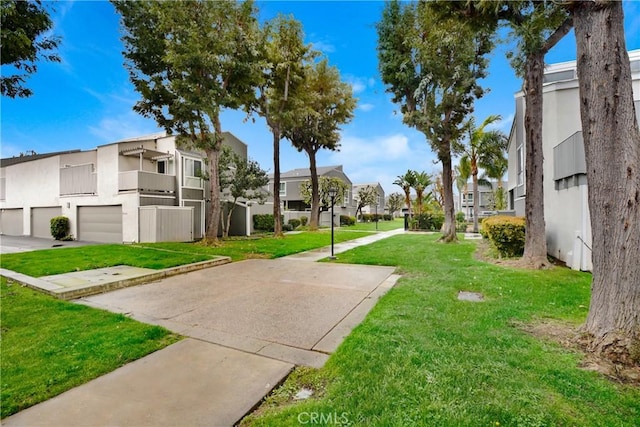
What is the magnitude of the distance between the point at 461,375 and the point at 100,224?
19.1 metres

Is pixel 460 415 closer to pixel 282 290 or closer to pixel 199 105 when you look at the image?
pixel 282 290

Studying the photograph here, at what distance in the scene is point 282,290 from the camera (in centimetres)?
626

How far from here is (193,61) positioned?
11.5 meters

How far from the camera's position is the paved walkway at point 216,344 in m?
2.37

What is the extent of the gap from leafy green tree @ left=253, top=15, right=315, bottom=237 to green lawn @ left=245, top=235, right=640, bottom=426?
1403cm

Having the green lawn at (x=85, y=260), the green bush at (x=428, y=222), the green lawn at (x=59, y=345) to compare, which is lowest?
the green lawn at (x=59, y=345)

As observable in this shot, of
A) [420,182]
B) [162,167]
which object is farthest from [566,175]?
[420,182]

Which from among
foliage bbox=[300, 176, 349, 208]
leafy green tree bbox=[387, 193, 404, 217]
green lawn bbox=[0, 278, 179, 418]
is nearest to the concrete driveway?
green lawn bbox=[0, 278, 179, 418]

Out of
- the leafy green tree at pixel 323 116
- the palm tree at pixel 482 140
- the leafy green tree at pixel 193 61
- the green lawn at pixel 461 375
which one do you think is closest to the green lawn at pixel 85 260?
the leafy green tree at pixel 193 61

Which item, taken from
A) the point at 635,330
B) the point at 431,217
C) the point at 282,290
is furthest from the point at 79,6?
the point at 431,217

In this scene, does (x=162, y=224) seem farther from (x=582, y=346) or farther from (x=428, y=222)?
(x=428, y=222)

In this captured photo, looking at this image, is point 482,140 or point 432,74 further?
point 482,140

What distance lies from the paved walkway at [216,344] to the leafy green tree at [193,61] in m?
7.68

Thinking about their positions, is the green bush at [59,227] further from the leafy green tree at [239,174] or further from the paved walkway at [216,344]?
the paved walkway at [216,344]
